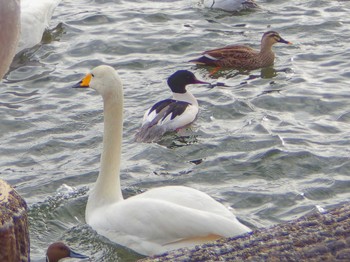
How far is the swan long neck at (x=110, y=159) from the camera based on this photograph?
7.49 metres

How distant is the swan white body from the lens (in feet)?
40.5

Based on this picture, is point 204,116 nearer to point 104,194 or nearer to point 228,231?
point 104,194

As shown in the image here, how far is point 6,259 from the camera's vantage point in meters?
4.70

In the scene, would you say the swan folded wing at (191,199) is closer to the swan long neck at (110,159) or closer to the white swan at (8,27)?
the swan long neck at (110,159)

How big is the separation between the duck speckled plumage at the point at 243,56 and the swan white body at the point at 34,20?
2286 mm

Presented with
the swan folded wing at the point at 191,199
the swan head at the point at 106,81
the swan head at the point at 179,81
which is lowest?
the swan head at the point at 179,81

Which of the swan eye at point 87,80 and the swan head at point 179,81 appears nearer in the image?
the swan eye at point 87,80

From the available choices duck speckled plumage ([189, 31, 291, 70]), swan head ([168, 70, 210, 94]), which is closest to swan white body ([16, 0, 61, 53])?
duck speckled plumage ([189, 31, 291, 70])

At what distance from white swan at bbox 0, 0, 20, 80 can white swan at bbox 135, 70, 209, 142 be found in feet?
11.1

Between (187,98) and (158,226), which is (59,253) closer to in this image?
(158,226)

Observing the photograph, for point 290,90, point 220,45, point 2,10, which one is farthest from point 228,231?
point 220,45

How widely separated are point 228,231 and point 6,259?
2.16m

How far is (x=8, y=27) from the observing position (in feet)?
20.1

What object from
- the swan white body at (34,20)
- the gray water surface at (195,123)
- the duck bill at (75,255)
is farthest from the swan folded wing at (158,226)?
the swan white body at (34,20)
